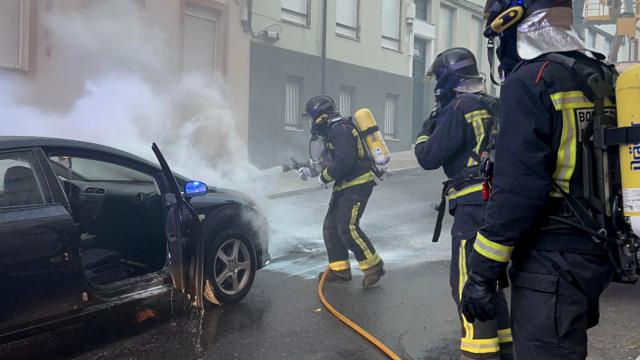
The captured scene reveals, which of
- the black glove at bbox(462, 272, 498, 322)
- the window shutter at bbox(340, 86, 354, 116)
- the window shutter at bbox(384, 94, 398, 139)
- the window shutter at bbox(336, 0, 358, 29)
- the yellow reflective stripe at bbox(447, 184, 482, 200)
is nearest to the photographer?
the black glove at bbox(462, 272, 498, 322)

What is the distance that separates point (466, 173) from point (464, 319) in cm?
82

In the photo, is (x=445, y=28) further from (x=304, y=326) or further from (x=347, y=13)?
(x=304, y=326)

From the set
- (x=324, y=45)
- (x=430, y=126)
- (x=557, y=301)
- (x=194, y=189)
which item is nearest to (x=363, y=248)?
(x=194, y=189)

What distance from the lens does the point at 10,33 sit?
31.7 feet

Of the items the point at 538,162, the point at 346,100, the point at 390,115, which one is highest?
the point at 346,100

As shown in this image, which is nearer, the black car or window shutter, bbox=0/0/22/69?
the black car

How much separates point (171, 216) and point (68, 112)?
5.21 meters

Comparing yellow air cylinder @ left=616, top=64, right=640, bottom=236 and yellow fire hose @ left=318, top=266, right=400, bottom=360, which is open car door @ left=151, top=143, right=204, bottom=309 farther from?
yellow air cylinder @ left=616, top=64, right=640, bottom=236

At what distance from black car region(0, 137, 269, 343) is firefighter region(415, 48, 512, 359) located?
6.13 feet

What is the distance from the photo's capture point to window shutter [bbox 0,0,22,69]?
9.58 m

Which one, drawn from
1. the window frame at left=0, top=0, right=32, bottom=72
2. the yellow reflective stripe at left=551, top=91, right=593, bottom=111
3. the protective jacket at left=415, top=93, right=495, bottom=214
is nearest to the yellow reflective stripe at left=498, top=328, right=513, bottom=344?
the protective jacket at left=415, top=93, right=495, bottom=214

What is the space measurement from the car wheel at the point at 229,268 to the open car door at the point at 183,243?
293mm

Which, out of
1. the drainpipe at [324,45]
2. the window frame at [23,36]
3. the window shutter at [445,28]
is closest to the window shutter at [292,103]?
the drainpipe at [324,45]

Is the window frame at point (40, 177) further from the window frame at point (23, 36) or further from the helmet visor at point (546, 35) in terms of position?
the window frame at point (23, 36)
